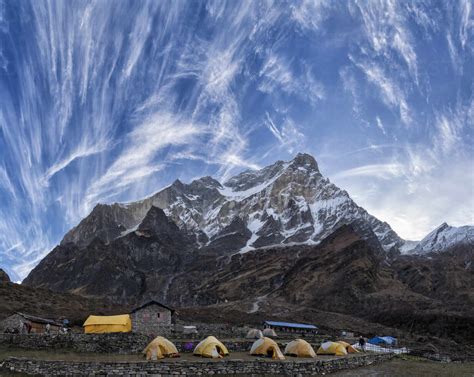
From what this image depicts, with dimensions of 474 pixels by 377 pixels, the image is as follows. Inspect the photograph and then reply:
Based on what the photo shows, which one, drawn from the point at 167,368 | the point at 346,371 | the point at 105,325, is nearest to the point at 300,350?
the point at 346,371

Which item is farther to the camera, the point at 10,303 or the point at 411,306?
the point at 411,306

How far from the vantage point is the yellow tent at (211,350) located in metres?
33.2

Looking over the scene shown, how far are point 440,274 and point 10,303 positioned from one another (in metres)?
129

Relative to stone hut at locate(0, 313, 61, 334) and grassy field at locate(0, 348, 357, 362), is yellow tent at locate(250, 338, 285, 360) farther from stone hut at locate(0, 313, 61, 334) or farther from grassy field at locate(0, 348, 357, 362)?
stone hut at locate(0, 313, 61, 334)

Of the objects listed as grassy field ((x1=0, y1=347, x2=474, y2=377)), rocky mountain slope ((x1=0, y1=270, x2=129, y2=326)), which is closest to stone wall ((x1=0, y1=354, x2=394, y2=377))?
grassy field ((x1=0, y1=347, x2=474, y2=377))

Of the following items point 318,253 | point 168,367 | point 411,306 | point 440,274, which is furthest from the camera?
point 318,253

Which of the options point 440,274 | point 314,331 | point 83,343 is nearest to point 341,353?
point 83,343

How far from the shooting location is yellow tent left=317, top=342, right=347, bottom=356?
38562 millimetres

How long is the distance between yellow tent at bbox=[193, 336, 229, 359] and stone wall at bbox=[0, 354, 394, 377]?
482 centimetres

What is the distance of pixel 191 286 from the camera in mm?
194750

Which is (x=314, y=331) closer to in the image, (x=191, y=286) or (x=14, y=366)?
(x=14, y=366)

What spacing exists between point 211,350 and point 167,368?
6.80 metres

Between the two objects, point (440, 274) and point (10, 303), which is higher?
point (440, 274)

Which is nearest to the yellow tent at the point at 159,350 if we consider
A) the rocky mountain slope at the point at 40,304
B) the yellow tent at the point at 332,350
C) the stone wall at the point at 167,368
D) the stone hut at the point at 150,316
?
the stone wall at the point at 167,368
